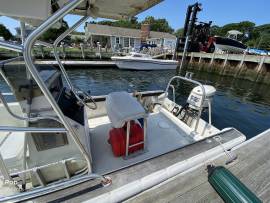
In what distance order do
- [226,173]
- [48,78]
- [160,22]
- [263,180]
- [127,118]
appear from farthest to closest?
[160,22]
[127,118]
[48,78]
[263,180]
[226,173]

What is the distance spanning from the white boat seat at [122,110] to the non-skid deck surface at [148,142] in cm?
61

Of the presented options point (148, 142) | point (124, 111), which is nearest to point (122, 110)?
point (124, 111)

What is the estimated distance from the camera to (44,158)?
171 cm

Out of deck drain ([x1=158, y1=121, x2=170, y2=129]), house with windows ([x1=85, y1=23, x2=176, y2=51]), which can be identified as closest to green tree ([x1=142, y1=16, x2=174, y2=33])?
house with windows ([x1=85, y1=23, x2=176, y2=51])

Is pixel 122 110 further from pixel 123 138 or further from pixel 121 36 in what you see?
pixel 121 36

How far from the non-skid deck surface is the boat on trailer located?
0.06 ft

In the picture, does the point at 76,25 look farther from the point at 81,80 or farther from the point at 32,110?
the point at 81,80

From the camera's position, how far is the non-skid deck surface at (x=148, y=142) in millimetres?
2348

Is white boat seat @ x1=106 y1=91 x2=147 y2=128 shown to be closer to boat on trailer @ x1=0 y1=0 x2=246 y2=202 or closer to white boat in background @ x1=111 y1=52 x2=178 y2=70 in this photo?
boat on trailer @ x1=0 y1=0 x2=246 y2=202

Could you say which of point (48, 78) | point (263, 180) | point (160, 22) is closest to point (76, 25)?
point (48, 78)

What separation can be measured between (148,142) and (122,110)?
1.09 meters

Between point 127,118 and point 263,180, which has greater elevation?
point 127,118

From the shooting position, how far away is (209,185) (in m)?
1.53

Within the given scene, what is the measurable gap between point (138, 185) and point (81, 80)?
11767 mm
